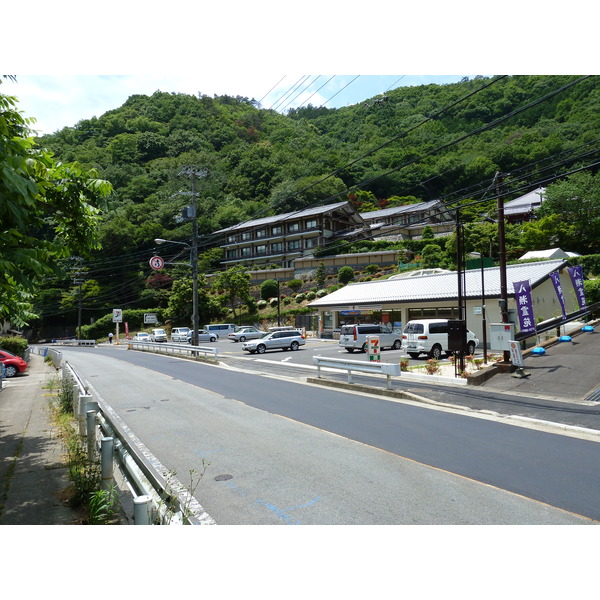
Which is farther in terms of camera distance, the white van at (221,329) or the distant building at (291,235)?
the distant building at (291,235)

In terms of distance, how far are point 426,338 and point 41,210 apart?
19.7m

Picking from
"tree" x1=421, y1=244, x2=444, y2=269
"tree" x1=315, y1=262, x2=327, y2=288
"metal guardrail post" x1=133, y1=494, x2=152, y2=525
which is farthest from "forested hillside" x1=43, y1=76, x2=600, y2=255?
"metal guardrail post" x1=133, y1=494, x2=152, y2=525

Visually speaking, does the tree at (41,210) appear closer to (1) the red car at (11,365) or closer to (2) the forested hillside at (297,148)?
(1) the red car at (11,365)

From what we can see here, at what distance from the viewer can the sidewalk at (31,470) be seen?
4840mm

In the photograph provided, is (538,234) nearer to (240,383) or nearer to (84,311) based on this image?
(240,383)

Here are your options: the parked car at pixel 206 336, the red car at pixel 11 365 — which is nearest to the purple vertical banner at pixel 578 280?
the red car at pixel 11 365

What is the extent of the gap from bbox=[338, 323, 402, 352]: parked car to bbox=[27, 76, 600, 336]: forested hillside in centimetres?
2538

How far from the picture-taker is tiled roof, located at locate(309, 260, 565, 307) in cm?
2875

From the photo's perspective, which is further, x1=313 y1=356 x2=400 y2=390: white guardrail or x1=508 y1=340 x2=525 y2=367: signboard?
x1=508 y1=340 x2=525 y2=367: signboard

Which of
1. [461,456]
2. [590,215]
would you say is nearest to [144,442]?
[461,456]

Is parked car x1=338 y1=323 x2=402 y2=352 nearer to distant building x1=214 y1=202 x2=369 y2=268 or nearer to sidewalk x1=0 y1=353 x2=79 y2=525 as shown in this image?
sidewalk x1=0 y1=353 x2=79 y2=525

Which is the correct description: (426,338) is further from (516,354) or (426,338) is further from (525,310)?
(516,354)

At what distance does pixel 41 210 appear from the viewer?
5.31 meters

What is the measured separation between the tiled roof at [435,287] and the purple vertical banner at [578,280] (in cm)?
199
